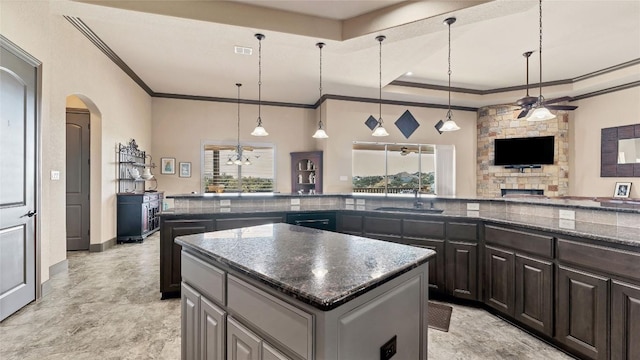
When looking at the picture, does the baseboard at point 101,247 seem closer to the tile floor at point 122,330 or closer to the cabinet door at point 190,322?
the tile floor at point 122,330

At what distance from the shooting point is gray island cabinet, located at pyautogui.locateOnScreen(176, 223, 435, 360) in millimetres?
1000

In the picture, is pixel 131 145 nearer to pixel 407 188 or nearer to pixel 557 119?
pixel 407 188

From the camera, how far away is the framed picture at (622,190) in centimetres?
567

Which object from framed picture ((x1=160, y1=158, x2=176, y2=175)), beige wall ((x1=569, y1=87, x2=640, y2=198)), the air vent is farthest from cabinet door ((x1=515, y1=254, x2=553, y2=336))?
framed picture ((x1=160, y1=158, x2=176, y2=175))

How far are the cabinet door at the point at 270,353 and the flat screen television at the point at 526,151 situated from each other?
303 inches

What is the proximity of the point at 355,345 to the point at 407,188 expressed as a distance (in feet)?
21.6

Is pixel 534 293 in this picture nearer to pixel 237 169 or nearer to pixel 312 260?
pixel 312 260

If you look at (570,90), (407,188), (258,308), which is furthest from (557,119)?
(258,308)

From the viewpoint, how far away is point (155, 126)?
6.98 m

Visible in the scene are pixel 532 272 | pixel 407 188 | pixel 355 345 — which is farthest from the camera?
pixel 407 188

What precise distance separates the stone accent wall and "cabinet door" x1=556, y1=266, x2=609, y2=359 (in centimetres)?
523

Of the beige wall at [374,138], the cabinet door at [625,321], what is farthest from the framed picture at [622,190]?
the cabinet door at [625,321]

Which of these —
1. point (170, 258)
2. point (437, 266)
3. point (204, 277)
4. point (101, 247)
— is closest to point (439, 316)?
point (437, 266)

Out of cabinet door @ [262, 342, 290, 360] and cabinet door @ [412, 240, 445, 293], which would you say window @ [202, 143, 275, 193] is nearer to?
cabinet door @ [412, 240, 445, 293]
